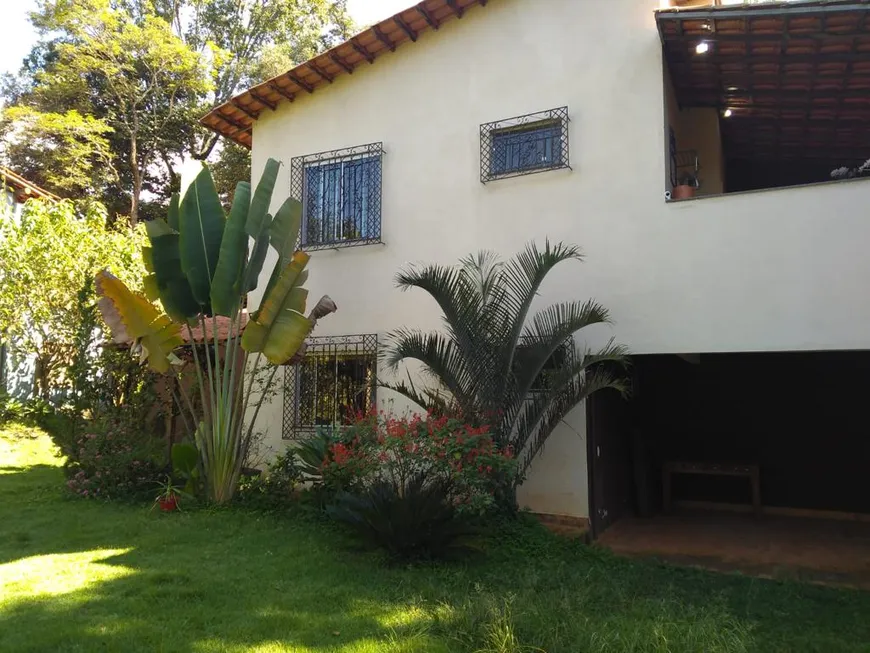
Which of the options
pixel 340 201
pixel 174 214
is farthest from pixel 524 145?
pixel 174 214

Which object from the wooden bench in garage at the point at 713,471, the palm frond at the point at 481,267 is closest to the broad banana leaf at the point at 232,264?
the palm frond at the point at 481,267

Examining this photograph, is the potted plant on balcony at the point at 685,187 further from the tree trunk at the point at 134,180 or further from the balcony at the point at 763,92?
the tree trunk at the point at 134,180

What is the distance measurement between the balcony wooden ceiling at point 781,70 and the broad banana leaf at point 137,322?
687cm

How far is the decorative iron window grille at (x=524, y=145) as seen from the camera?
8.05 meters

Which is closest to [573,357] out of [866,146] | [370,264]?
[370,264]

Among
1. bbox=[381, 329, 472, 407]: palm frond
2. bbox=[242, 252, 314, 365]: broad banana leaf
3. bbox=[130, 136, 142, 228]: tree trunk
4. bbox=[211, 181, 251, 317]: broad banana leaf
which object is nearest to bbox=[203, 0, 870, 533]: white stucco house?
bbox=[381, 329, 472, 407]: palm frond

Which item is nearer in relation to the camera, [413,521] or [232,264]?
[413,521]

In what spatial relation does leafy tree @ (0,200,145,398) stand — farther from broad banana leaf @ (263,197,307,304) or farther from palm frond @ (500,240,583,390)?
palm frond @ (500,240,583,390)

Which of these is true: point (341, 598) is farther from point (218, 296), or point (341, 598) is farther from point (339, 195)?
point (339, 195)

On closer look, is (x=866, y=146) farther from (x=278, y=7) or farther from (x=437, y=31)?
(x=278, y=7)

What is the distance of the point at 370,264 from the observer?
9172mm

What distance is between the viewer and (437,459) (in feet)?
20.0

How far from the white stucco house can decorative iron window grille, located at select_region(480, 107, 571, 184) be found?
0.10 ft

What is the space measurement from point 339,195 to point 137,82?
47.6 ft
